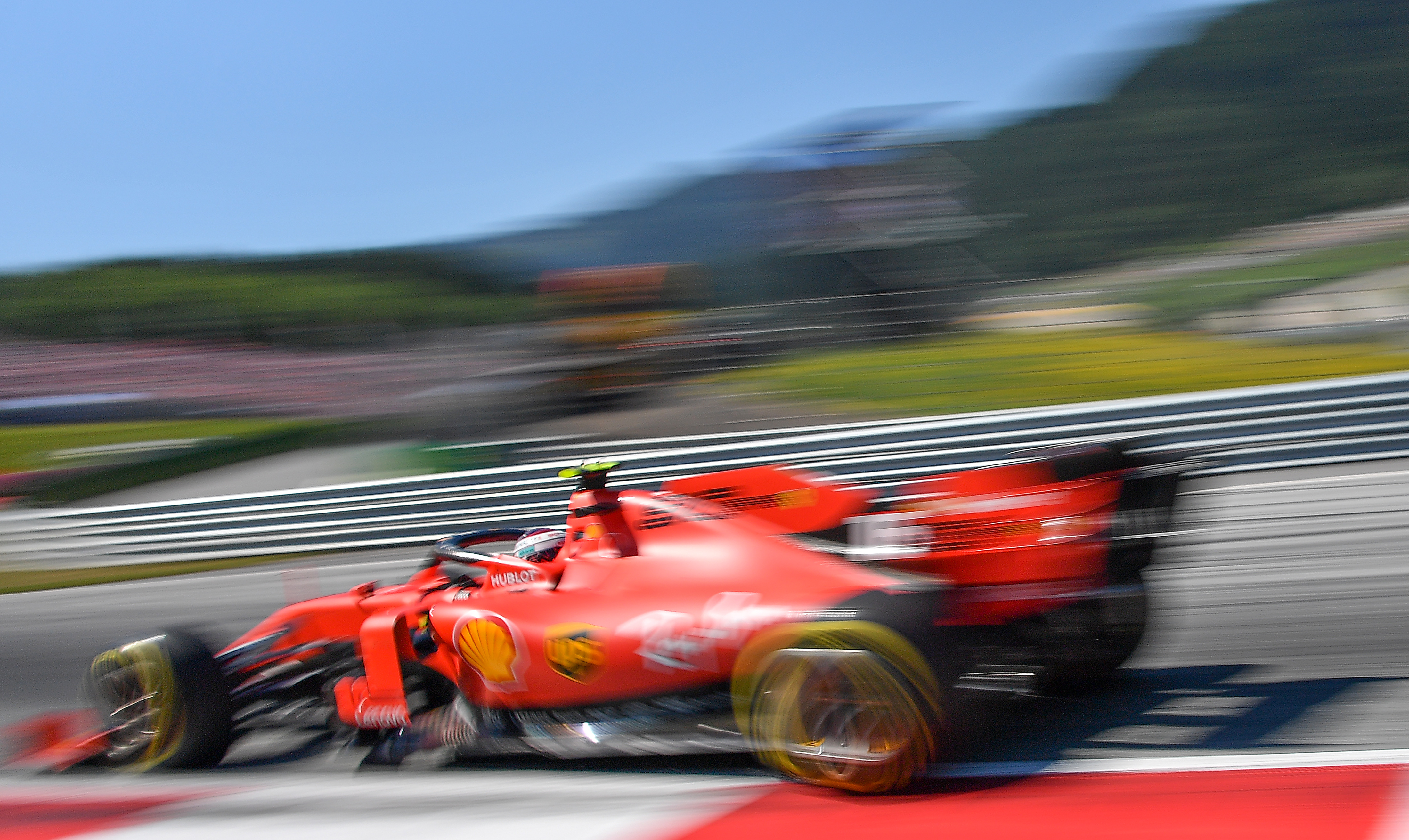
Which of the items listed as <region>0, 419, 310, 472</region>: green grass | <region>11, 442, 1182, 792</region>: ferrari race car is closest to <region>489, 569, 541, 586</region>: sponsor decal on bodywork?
<region>11, 442, 1182, 792</region>: ferrari race car

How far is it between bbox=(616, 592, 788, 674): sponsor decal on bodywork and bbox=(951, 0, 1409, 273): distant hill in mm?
24121

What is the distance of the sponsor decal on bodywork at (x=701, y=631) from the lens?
9.62 ft

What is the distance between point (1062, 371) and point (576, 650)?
10.0 m

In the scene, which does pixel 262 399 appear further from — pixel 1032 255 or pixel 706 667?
pixel 706 667

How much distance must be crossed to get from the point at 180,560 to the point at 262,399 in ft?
60.6

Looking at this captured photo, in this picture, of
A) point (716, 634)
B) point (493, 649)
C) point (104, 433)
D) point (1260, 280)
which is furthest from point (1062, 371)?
point (104, 433)

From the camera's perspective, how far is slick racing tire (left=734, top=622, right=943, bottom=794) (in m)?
2.65

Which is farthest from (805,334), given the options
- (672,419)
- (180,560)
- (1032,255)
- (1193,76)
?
(1193,76)

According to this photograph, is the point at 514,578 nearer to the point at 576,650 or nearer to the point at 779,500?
the point at 576,650

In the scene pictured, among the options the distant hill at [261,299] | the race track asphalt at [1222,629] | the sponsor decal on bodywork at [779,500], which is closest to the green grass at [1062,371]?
the race track asphalt at [1222,629]

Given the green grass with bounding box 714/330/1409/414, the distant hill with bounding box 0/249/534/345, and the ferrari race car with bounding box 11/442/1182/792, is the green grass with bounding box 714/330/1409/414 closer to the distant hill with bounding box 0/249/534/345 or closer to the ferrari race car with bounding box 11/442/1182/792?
the ferrari race car with bounding box 11/442/1182/792

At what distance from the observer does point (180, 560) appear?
965cm

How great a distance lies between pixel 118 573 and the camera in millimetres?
9484

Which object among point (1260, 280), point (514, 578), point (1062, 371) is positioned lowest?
point (514, 578)
